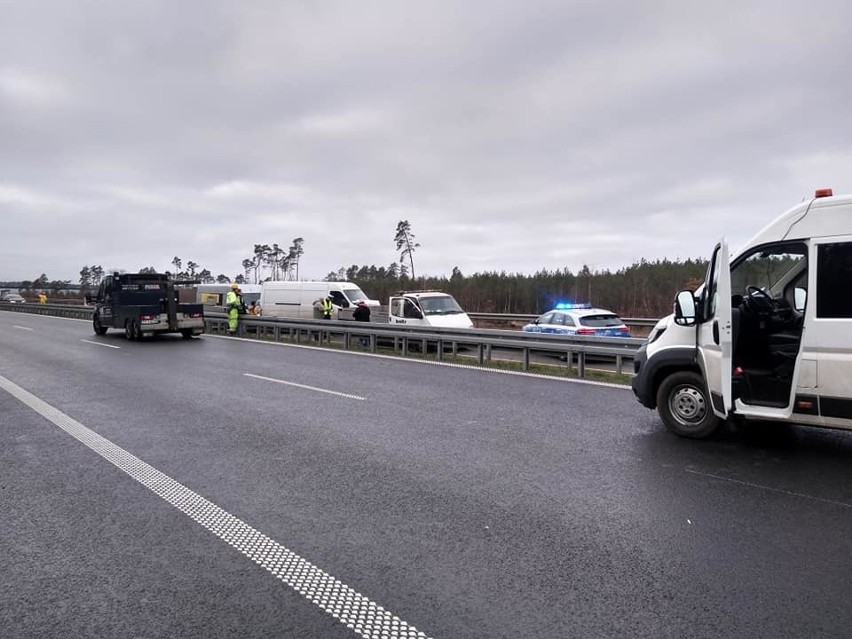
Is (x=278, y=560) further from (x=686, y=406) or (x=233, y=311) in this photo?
(x=233, y=311)

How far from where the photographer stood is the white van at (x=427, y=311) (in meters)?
18.0

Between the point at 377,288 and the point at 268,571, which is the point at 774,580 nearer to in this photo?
the point at 268,571

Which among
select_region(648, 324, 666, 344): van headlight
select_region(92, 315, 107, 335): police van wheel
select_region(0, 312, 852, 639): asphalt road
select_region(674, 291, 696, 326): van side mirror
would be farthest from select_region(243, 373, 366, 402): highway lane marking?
select_region(92, 315, 107, 335): police van wheel

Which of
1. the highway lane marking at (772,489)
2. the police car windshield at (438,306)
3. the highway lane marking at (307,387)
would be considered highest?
the police car windshield at (438,306)

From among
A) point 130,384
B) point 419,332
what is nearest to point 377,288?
point 419,332

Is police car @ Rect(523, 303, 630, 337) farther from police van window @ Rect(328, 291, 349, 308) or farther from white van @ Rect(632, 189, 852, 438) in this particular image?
police van window @ Rect(328, 291, 349, 308)

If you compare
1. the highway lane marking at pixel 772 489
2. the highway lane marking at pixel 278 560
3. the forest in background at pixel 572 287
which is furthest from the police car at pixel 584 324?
the forest in background at pixel 572 287

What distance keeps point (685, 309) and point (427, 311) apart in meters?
12.5

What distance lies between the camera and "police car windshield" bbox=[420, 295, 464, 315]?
18.4 m

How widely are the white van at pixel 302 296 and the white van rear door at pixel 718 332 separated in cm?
2079

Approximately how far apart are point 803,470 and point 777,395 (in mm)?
802

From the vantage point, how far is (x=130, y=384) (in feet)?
33.1

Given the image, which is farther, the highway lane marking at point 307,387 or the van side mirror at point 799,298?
the highway lane marking at point 307,387

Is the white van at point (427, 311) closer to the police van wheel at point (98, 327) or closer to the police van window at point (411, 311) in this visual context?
the police van window at point (411, 311)
